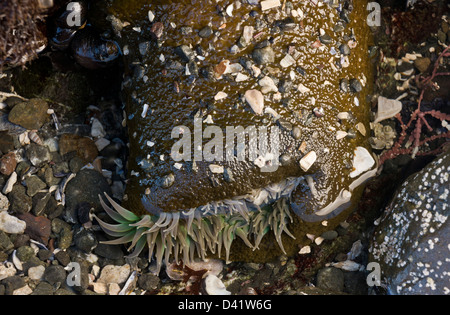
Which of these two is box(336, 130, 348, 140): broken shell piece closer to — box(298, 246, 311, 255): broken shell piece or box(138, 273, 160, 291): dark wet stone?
box(298, 246, 311, 255): broken shell piece

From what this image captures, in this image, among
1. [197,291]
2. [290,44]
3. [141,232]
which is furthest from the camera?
[197,291]

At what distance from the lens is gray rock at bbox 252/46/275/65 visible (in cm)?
352

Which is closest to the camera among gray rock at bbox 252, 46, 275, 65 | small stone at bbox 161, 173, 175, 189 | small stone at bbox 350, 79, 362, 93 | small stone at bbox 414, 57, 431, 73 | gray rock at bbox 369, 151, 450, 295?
gray rock at bbox 252, 46, 275, 65

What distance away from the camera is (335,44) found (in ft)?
12.4

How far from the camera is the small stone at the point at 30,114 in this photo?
4.18 metres

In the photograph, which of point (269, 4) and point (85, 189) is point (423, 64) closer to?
point (269, 4)

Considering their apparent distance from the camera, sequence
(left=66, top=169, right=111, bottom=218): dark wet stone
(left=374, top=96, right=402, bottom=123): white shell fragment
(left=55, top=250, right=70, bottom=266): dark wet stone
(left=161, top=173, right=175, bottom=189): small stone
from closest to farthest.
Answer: (left=161, top=173, right=175, bottom=189): small stone
(left=55, top=250, right=70, bottom=266): dark wet stone
(left=66, top=169, right=111, bottom=218): dark wet stone
(left=374, top=96, right=402, bottom=123): white shell fragment

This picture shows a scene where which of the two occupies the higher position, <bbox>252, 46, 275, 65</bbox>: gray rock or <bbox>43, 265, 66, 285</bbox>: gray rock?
<bbox>252, 46, 275, 65</bbox>: gray rock

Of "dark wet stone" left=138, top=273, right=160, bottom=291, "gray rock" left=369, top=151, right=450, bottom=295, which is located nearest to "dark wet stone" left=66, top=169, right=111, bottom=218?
"dark wet stone" left=138, top=273, right=160, bottom=291

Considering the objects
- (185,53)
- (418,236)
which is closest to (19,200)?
(185,53)

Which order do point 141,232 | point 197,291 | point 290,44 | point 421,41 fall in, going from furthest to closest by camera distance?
point 421,41
point 197,291
point 141,232
point 290,44

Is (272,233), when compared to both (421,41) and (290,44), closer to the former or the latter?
(290,44)
